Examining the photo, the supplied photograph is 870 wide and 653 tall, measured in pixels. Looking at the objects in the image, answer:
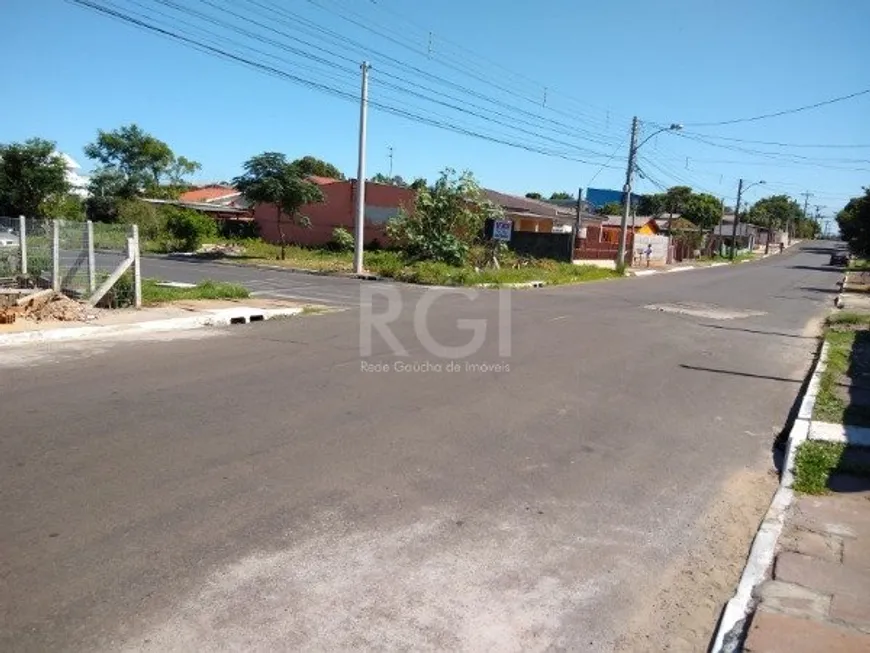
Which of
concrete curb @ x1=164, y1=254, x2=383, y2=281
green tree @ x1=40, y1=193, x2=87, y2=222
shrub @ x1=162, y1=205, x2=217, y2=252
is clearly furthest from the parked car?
green tree @ x1=40, y1=193, x2=87, y2=222

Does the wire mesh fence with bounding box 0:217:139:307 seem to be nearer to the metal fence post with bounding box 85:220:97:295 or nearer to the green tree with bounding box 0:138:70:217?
the metal fence post with bounding box 85:220:97:295

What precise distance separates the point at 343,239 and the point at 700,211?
7823 centimetres

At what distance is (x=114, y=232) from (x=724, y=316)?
1552 cm

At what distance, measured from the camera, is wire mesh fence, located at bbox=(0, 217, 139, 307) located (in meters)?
13.7

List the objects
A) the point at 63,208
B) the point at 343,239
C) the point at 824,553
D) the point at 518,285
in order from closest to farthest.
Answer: the point at 824,553 < the point at 518,285 < the point at 343,239 < the point at 63,208

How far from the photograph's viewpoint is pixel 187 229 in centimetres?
3697

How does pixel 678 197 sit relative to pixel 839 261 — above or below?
above

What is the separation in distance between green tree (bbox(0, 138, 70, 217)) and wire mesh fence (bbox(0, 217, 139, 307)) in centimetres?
2970

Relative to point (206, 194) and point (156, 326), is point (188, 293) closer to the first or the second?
point (156, 326)

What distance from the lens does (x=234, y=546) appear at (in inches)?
163

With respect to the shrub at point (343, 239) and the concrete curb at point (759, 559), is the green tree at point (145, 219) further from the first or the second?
the concrete curb at point (759, 559)

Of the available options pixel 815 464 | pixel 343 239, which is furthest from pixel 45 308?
pixel 343 239

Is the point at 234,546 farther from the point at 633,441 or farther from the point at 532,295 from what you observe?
the point at 532,295

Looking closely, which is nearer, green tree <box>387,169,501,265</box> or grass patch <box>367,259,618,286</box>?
grass patch <box>367,259,618,286</box>
